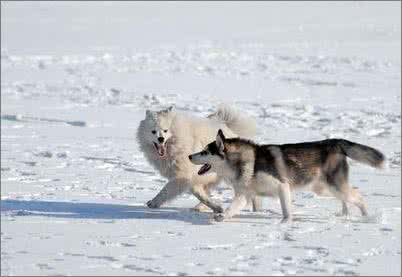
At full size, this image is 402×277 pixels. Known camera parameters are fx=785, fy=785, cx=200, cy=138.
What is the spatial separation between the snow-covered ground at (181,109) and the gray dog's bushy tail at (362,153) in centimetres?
49

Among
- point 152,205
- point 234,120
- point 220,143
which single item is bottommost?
point 152,205

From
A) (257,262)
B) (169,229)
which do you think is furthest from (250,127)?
(257,262)

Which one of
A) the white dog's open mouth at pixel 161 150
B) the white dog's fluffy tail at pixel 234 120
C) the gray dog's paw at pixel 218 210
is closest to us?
the gray dog's paw at pixel 218 210

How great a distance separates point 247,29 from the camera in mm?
29375

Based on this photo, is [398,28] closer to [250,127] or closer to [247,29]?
[247,29]

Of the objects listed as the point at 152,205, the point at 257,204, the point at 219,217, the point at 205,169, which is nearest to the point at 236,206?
the point at 219,217

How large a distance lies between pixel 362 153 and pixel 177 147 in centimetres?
185

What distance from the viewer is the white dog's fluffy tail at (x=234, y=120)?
8.36 m

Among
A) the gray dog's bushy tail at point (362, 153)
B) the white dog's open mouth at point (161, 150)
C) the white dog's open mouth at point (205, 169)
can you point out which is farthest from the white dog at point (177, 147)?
the gray dog's bushy tail at point (362, 153)

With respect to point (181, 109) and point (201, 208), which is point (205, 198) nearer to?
point (201, 208)

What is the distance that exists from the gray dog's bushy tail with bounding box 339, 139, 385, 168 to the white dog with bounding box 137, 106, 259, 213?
1.11 meters

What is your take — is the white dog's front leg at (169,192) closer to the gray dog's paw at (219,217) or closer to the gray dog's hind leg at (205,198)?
the gray dog's hind leg at (205,198)

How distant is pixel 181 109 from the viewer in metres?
15.0

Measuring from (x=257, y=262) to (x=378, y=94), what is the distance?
11566 mm
